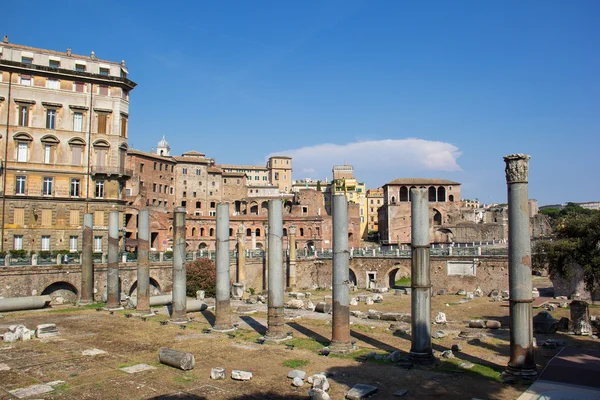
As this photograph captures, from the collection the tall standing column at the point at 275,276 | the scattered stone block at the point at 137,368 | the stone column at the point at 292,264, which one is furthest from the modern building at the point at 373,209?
the scattered stone block at the point at 137,368

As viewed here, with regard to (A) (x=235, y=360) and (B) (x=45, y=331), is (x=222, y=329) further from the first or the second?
(B) (x=45, y=331)

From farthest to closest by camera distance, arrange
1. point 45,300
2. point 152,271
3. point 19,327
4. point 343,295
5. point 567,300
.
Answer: point 152,271
point 567,300
point 45,300
point 19,327
point 343,295

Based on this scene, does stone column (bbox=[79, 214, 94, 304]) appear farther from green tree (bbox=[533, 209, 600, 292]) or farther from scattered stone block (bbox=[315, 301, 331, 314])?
green tree (bbox=[533, 209, 600, 292])

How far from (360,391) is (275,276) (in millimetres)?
6274

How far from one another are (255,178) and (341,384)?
86.5 metres

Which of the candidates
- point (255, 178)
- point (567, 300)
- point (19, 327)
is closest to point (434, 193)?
point (255, 178)

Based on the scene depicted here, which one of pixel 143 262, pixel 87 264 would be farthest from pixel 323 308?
pixel 87 264

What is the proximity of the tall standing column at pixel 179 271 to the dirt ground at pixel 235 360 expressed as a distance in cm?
75

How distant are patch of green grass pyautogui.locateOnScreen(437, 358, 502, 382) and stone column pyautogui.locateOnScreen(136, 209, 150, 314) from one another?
12.7 m

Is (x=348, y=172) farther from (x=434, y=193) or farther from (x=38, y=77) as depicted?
(x=38, y=77)

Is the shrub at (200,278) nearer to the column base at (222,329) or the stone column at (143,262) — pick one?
the stone column at (143,262)

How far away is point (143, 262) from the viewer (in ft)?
69.6

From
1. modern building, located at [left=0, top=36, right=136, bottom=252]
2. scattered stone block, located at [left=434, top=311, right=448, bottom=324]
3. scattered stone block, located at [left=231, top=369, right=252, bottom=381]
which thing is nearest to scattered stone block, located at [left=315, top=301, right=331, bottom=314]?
scattered stone block, located at [left=434, top=311, right=448, bottom=324]

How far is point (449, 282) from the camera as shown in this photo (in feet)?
117
